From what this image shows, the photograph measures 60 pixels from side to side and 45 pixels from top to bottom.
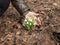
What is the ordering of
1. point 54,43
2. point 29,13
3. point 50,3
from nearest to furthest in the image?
point 54,43 → point 29,13 → point 50,3

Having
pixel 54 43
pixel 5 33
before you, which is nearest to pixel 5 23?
pixel 5 33

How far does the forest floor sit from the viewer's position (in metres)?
2.89

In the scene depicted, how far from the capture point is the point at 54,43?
2859 millimetres

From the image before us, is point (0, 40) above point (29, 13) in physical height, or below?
below

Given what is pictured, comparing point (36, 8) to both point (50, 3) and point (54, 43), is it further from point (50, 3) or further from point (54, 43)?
point (54, 43)

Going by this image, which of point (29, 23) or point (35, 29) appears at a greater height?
point (29, 23)

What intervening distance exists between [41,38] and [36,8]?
74cm

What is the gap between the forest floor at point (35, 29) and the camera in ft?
9.47

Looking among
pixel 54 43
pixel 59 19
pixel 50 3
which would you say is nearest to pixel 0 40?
pixel 54 43

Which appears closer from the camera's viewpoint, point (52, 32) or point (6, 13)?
point (52, 32)

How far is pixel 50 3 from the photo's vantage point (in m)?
3.63

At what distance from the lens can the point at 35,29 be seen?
9.98ft

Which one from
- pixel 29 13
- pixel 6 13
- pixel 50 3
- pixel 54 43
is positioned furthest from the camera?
pixel 50 3

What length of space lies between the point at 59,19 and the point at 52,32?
355mm
